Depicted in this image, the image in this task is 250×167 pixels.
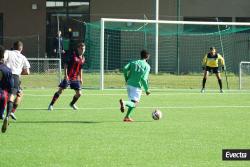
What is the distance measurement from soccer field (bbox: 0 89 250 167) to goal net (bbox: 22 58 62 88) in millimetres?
7618

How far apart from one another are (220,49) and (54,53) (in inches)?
354

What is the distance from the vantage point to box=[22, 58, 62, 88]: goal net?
31.2m

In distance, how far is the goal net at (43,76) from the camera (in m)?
31.2

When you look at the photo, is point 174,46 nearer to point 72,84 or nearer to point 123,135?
point 72,84

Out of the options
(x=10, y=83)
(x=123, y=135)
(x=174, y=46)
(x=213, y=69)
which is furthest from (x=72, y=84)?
(x=174, y=46)

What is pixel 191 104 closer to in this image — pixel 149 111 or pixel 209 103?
pixel 209 103

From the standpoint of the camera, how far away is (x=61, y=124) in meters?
16.3

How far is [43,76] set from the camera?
34.1 metres

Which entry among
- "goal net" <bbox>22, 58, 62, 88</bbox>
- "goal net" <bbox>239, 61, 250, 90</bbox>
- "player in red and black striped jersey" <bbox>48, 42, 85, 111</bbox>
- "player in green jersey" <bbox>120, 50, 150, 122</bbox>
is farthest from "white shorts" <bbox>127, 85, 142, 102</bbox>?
"goal net" <bbox>239, 61, 250, 90</bbox>

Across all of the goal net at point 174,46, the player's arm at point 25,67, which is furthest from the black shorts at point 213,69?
the player's arm at point 25,67

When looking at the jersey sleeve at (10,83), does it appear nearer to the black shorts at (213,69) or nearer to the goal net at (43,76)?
the goal net at (43,76)

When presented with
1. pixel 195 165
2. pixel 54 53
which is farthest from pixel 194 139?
pixel 54 53

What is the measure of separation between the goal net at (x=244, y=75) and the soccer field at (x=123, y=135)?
26.0 feet

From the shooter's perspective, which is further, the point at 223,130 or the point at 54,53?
the point at 54,53
